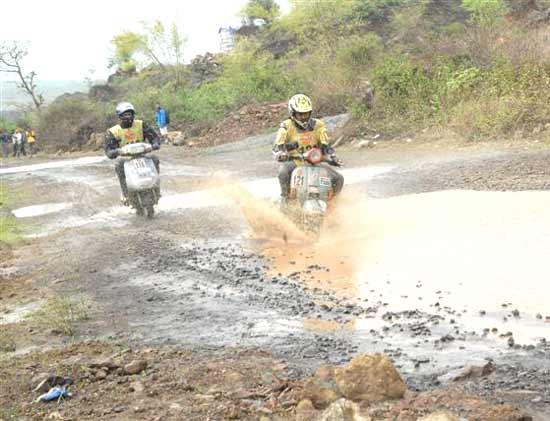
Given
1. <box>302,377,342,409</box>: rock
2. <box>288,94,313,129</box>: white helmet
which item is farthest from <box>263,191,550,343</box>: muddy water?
<box>302,377,342,409</box>: rock

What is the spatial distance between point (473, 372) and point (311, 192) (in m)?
5.28

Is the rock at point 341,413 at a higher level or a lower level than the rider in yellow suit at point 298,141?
lower

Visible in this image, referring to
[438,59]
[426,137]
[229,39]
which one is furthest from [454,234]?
[229,39]

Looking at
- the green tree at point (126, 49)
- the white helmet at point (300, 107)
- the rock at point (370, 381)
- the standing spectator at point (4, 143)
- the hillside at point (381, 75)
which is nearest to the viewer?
the rock at point (370, 381)

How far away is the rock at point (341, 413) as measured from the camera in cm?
369

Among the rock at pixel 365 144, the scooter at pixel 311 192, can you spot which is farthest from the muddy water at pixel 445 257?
the rock at pixel 365 144

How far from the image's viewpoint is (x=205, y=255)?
9.32m

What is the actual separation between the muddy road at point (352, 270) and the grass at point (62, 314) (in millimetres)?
143

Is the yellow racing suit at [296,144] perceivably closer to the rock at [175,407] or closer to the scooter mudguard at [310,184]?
the scooter mudguard at [310,184]

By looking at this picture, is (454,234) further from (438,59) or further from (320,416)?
(438,59)

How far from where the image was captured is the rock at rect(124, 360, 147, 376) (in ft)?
16.1

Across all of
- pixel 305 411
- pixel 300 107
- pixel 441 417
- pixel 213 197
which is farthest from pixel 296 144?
pixel 441 417

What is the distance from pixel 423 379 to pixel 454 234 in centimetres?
472

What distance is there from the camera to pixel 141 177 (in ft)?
40.2
